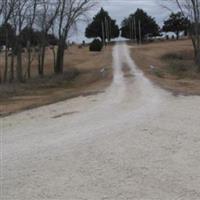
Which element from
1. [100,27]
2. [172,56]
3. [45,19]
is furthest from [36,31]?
[100,27]

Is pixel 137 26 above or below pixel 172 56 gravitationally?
above

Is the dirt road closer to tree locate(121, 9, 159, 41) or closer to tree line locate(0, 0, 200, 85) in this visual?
tree line locate(0, 0, 200, 85)

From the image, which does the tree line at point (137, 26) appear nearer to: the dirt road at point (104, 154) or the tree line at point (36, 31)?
the tree line at point (36, 31)

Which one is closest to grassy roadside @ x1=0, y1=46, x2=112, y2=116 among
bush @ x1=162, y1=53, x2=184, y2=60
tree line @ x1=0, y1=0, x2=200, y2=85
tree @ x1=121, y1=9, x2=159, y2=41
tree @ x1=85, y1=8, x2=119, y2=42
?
tree line @ x1=0, y1=0, x2=200, y2=85

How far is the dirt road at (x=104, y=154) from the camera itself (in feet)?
24.6

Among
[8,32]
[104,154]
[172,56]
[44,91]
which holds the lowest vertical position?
[104,154]

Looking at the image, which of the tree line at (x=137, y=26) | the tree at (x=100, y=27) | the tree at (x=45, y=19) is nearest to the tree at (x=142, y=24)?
the tree line at (x=137, y=26)

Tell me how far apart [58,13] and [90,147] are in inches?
1448

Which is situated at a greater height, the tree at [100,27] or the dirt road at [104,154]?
the tree at [100,27]

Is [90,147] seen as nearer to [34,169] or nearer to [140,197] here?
[34,169]

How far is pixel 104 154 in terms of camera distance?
31.7 feet

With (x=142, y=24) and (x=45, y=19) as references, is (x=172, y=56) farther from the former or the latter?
(x=142, y=24)

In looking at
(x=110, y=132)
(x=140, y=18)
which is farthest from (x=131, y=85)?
(x=140, y=18)

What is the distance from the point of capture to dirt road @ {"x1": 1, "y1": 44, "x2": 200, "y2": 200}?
7492 mm
